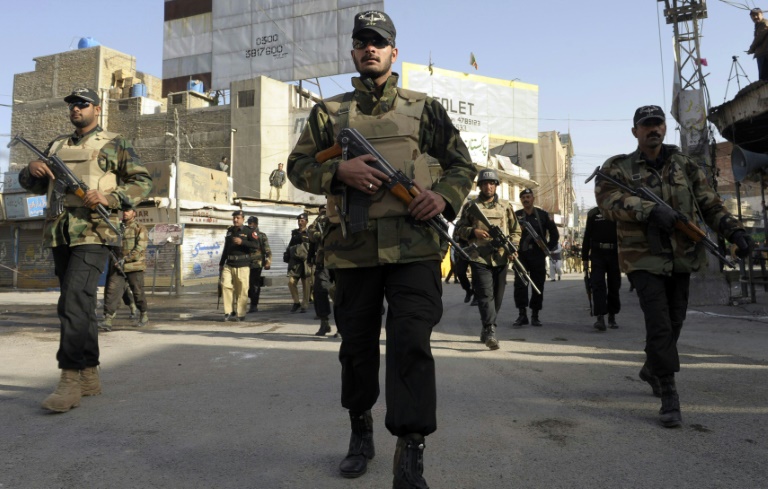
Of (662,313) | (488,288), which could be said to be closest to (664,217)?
(662,313)

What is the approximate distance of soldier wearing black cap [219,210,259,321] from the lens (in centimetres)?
925

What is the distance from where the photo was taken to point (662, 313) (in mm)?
3492

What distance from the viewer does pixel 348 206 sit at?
255cm

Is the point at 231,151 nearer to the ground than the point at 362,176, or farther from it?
farther from it

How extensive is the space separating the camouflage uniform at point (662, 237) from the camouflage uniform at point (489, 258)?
199cm

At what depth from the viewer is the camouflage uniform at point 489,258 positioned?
6164 millimetres

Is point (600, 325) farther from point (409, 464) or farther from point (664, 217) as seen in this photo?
point (409, 464)

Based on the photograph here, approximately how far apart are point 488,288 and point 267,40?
32.6 m

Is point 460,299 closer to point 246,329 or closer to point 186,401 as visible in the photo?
point 246,329

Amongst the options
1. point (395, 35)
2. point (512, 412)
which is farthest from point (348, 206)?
point (512, 412)

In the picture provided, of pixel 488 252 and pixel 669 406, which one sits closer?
pixel 669 406

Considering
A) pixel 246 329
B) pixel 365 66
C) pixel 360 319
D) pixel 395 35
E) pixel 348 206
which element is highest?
pixel 395 35

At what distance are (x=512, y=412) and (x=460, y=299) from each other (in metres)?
10.2

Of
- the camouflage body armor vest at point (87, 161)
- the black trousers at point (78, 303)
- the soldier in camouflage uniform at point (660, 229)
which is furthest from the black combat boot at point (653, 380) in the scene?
the camouflage body armor vest at point (87, 161)
